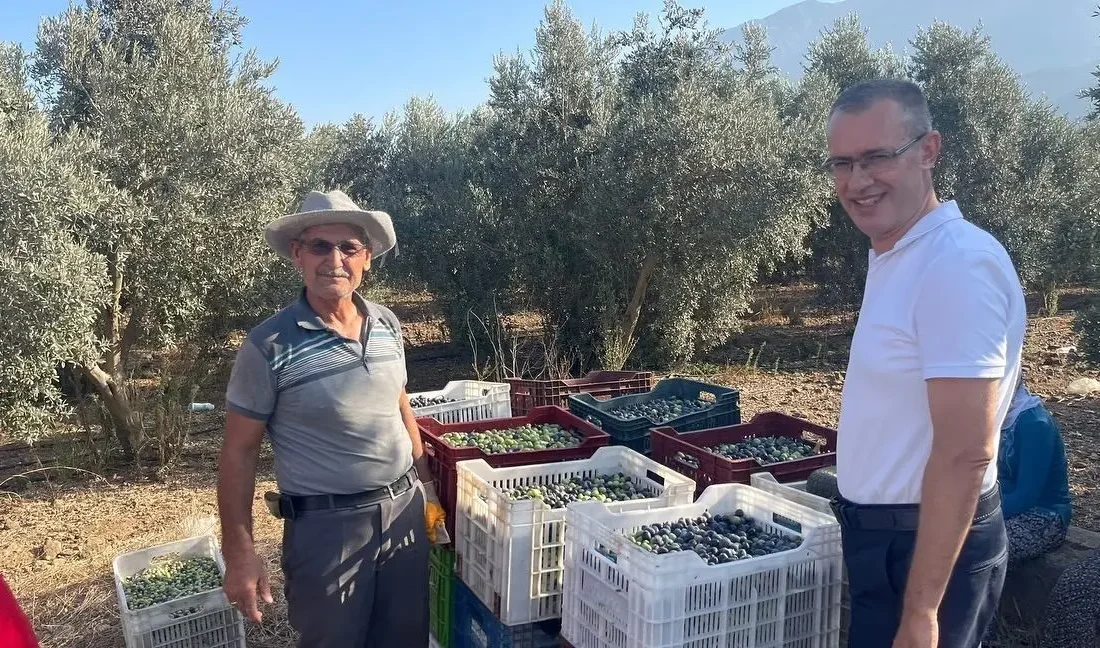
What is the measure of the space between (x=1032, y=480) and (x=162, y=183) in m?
6.68

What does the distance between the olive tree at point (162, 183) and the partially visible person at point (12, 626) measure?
15.4 ft

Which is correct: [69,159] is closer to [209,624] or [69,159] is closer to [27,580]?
[27,580]

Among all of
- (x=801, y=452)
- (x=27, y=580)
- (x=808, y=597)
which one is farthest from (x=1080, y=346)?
(x=27, y=580)

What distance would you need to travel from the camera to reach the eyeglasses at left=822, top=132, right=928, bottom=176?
5.95ft

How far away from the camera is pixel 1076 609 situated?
2875 millimetres

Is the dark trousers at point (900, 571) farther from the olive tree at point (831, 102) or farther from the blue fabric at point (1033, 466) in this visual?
the olive tree at point (831, 102)

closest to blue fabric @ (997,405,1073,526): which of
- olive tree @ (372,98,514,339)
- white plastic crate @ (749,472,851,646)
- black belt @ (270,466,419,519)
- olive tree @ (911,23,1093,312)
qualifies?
white plastic crate @ (749,472,851,646)

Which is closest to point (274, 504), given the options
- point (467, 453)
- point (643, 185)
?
point (467, 453)

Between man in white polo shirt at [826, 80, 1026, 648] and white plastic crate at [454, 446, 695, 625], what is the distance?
42.0 inches

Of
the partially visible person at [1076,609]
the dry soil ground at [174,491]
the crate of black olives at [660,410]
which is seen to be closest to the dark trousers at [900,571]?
the partially visible person at [1076,609]

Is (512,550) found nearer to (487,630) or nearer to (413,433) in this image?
(487,630)

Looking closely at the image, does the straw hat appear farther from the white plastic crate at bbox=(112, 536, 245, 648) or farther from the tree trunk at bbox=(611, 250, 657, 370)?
the tree trunk at bbox=(611, 250, 657, 370)

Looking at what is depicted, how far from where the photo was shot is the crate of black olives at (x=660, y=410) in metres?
4.13

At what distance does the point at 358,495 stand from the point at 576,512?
0.75 m
